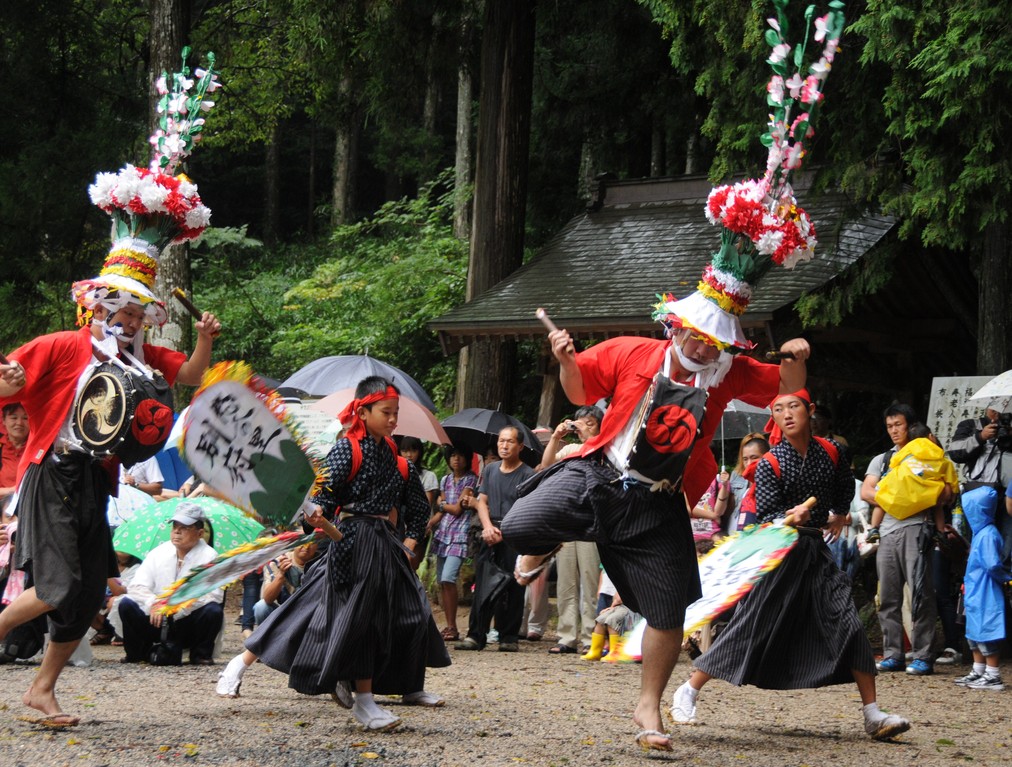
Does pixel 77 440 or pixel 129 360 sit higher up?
pixel 129 360

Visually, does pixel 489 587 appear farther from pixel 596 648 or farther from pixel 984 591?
pixel 984 591

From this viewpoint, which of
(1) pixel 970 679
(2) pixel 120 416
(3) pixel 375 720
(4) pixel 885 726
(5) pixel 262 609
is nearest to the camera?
(2) pixel 120 416

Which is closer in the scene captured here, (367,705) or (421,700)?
(367,705)

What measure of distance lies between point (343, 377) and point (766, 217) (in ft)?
23.7

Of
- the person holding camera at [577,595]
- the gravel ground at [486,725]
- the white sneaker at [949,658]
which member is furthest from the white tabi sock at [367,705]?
the white sneaker at [949,658]

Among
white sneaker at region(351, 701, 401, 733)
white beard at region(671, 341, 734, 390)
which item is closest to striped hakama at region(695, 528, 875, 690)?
white beard at region(671, 341, 734, 390)

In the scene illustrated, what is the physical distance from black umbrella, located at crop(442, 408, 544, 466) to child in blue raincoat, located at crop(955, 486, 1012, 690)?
161 inches

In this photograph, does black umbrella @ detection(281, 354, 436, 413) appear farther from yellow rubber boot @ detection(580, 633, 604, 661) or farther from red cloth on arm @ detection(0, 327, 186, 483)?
red cloth on arm @ detection(0, 327, 186, 483)

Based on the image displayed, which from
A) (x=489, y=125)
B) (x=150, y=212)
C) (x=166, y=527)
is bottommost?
(x=166, y=527)

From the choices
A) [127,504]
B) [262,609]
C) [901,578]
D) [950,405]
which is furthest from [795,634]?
[127,504]

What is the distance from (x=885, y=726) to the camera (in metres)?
6.20

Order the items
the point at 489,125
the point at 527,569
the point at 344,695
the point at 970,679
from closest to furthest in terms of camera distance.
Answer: the point at 344,695, the point at 970,679, the point at 527,569, the point at 489,125

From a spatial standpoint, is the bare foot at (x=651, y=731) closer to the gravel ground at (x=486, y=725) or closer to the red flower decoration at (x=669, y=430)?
the gravel ground at (x=486, y=725)

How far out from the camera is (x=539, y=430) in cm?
1282
